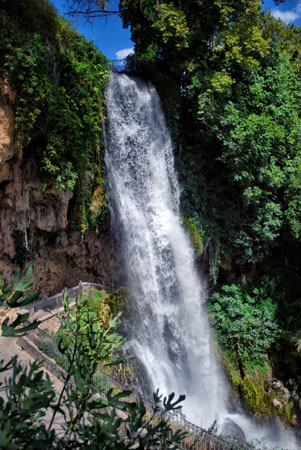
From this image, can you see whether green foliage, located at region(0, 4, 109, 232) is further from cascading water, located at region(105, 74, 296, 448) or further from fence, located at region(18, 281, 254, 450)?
fence, located at region(18, 281, 254, 450)

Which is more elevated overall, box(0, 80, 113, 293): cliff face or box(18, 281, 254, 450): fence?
box(0, 80, 113, 293): cliff face

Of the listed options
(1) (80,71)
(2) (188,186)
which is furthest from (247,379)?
(1) (80,71)

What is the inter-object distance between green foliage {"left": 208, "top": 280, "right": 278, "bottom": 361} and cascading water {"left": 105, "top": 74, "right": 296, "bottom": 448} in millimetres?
610

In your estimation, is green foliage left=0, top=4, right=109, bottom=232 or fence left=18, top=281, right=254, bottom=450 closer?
fence left=18, top=281, right=254, bottom=450

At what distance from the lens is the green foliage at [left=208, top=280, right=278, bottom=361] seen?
11719 mm

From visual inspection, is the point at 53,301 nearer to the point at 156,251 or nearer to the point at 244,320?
the point at 156,251

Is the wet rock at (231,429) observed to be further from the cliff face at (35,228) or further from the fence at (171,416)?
the cliff face at (35,228)

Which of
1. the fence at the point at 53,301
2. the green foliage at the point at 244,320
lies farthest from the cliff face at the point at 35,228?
the green foliage at the point at 244,320

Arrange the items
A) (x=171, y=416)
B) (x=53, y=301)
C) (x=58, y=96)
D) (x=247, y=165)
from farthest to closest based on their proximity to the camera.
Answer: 1. (x=247, y=165)
2. (x=53, y=301)
3. (x=58, y=96)
4. (x=171, y=416)

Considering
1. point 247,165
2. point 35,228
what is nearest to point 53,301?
point 35,228

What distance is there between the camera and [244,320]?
474 inches

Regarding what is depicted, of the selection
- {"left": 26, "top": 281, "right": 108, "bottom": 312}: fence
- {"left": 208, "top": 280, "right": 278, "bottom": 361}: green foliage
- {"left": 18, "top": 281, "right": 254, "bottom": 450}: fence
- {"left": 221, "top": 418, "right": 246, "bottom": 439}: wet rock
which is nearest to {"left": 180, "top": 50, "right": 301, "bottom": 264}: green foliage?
{"left": 208, "top": 280, "right": 278, "bottom": 361}: green foliage

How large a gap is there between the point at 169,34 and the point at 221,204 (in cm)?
617

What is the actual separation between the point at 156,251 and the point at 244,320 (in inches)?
160
